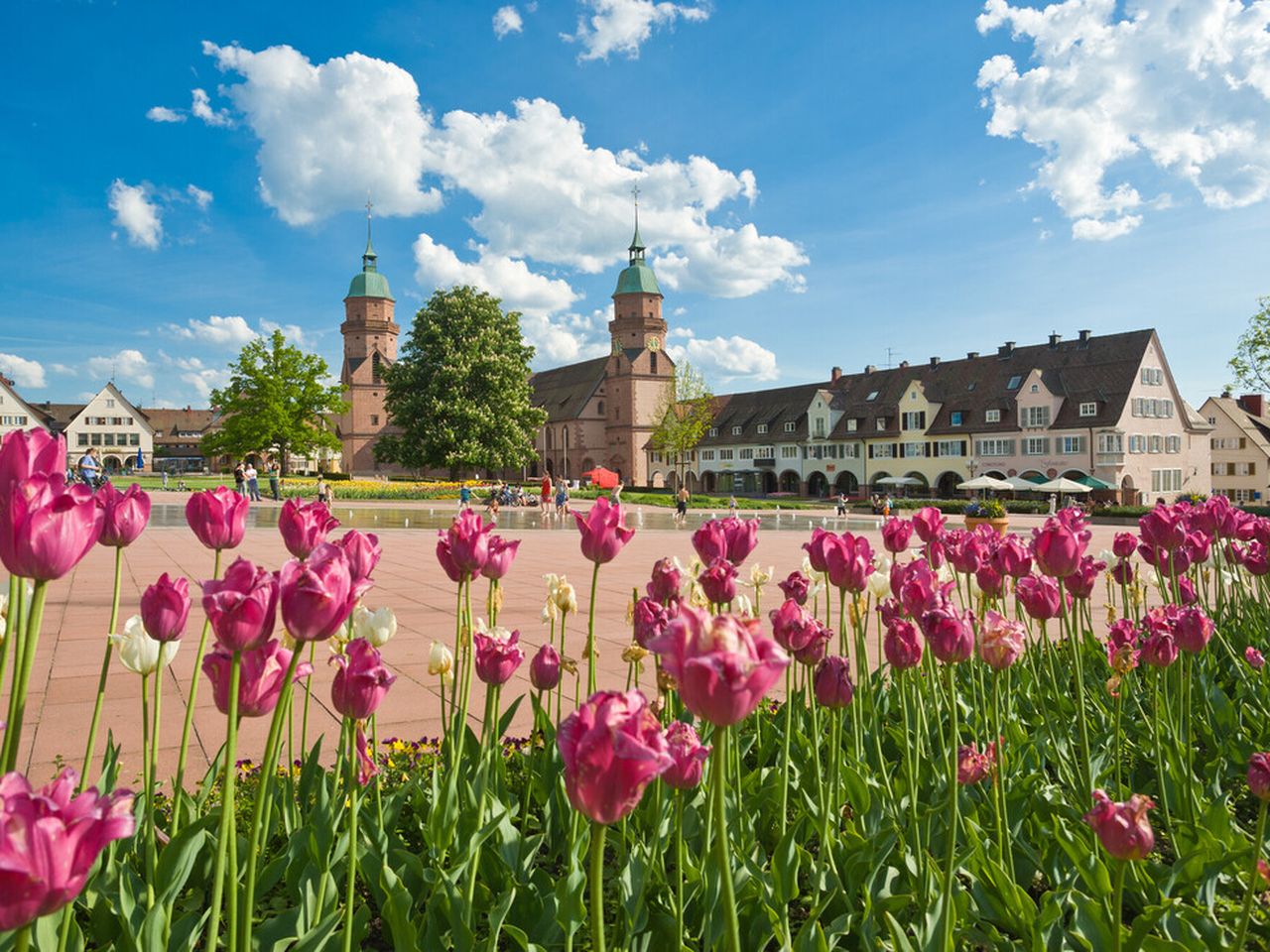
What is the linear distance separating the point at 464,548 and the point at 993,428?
59.0m

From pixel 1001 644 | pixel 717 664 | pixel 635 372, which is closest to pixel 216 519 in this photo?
pixel 717 664

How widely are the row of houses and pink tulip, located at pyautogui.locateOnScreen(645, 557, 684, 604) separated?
52625mm

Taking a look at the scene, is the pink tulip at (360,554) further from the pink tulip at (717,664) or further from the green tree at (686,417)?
the green tree at (686,417)

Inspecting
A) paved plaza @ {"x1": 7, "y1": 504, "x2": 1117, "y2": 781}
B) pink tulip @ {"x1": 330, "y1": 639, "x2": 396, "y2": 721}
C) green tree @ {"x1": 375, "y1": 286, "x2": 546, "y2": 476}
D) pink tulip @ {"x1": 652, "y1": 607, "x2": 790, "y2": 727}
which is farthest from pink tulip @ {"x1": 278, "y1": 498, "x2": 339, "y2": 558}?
green tree @ {"x1": 375, "y1": 286, "x2": 546, "y2": 476}

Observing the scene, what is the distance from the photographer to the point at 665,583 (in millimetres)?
2863

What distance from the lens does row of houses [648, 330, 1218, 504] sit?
52.4 meters

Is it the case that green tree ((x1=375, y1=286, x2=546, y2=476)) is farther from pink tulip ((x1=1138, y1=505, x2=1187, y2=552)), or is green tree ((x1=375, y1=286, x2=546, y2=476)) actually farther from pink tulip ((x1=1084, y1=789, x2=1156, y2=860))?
pink tulip ((x1=1084, y1=789, x2=1156, y2=860))

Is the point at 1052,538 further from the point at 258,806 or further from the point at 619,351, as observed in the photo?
the point at 619,351

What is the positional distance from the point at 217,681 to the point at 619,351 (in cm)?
8361

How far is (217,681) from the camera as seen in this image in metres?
1.82

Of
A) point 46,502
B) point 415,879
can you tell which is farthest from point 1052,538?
point 46,502

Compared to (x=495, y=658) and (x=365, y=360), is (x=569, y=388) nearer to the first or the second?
(x=365, y=360)

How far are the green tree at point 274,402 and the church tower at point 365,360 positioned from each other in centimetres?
3574

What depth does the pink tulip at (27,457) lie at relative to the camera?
4.84 ft
